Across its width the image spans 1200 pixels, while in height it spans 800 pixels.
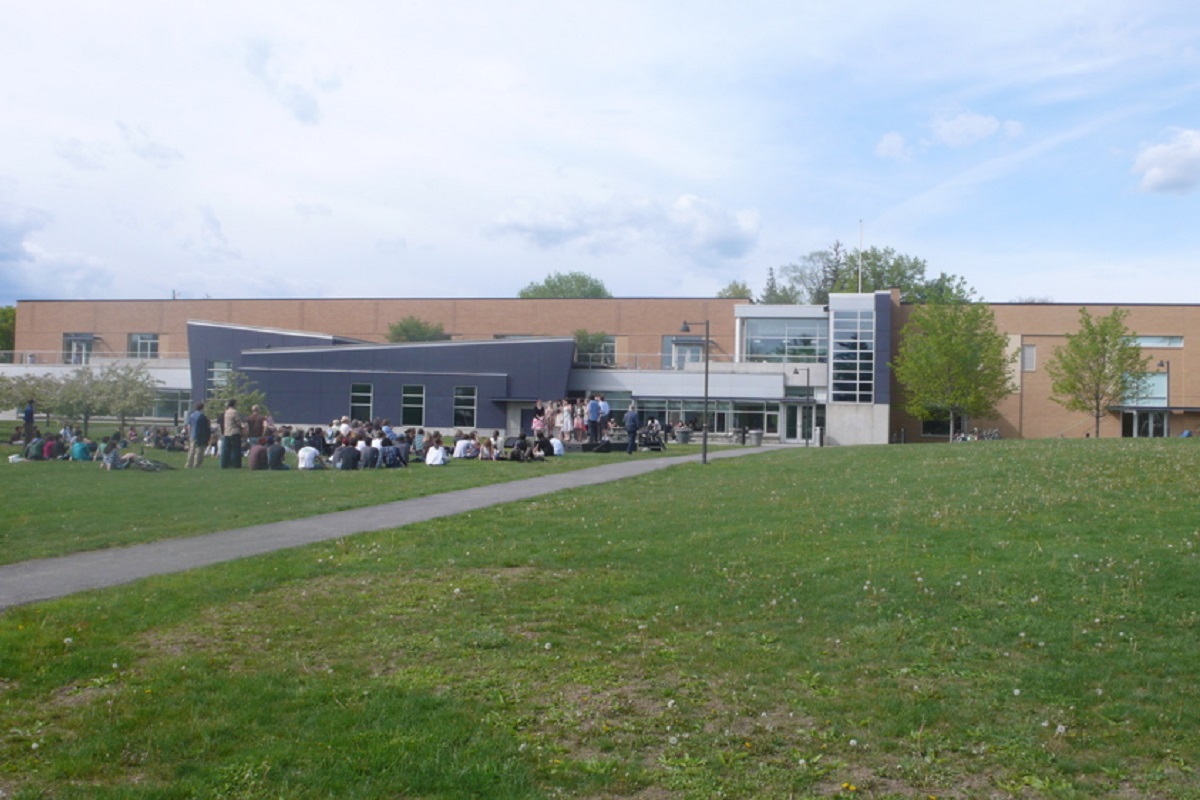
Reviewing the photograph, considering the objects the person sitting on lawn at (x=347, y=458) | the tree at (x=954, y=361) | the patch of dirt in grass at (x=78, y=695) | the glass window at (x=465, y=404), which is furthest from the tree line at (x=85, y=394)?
the patch of dirt in grass at (x=78, y=695)

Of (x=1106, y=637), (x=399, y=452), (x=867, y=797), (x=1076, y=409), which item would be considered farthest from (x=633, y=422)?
(x=1076, y=409)

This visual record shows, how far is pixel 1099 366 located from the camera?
59.9 metres

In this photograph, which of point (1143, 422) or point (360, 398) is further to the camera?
point (1143, 422)

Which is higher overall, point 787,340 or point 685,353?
point 787,340

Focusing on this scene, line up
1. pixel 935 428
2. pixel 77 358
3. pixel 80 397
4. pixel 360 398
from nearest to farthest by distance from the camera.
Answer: pixel 80 397
pixel 360 398
pixel 935 428
pixel 77 358

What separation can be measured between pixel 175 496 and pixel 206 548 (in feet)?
21.9

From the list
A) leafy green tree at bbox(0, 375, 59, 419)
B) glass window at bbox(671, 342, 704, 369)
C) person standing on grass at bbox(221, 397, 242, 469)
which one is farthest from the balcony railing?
person standing on grass at bbox(221, 397, 242, 469)

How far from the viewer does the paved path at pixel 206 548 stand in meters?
9.93

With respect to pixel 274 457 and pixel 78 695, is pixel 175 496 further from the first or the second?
pixel 78 695

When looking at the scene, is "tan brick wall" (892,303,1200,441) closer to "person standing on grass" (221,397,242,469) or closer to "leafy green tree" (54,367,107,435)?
"leafy green tree" (54,367,107,435)

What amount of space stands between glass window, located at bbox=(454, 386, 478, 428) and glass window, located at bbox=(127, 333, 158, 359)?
38101 millimetres

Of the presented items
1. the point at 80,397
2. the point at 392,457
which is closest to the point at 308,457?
the point at 392,457

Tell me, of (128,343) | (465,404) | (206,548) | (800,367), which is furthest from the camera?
(128,343)

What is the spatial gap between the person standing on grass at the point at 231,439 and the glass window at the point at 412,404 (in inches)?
1254
